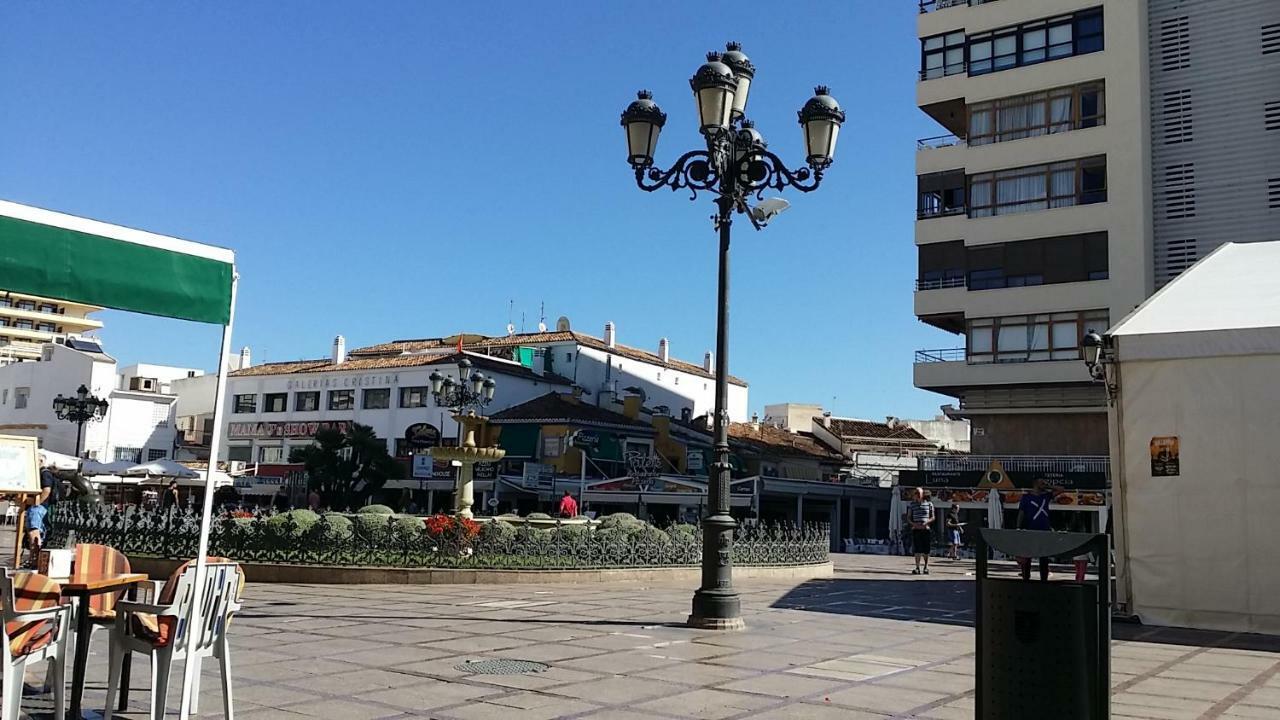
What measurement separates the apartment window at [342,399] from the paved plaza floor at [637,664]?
132ft

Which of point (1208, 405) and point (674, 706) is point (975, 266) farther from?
point (674, 706)

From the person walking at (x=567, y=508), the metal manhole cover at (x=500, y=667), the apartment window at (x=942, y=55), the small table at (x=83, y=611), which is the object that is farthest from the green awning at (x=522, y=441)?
the small table at (x=83, y=611)

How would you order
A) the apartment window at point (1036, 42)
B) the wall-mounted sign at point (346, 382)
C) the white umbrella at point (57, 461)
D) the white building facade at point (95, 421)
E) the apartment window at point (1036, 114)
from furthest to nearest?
the white building facade at point (95, 421), the wall-mounted sign at point (346, 382), the apartment window at point (1036, 42), the apartment window at point (1036, 114), the white umbrella at point (57, 461)

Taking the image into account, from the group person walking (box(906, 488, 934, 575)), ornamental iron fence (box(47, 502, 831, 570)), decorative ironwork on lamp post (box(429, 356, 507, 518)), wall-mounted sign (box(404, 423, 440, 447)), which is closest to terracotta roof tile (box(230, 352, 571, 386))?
wall-mounted sign (box(404, 423, 440, 447))

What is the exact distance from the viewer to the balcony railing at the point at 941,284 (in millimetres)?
38750

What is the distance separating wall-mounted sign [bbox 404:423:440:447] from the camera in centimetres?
4672

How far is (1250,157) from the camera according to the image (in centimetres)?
3566

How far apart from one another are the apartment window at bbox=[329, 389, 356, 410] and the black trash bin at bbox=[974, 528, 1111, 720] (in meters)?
51.0

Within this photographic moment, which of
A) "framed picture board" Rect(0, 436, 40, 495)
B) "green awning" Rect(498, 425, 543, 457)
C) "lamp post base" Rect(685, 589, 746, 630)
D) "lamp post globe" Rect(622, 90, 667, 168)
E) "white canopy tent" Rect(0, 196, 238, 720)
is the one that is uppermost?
"lamp post globe" Rect(622, 90, 667, 168)

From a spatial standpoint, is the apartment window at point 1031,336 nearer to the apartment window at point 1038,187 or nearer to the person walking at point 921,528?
the apartment window at point 1038,187

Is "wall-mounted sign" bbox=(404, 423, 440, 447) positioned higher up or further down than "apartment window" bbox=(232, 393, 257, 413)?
further down

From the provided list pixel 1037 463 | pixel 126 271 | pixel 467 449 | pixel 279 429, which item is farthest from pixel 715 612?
pixel 279 429

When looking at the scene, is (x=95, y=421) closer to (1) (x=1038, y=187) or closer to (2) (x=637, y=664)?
(1) (x=1038, y=187)

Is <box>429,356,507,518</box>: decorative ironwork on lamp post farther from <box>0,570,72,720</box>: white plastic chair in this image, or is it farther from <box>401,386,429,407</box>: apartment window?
<box>401,386,429,407</box>: apartment window
